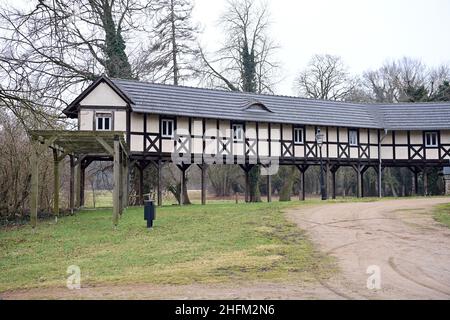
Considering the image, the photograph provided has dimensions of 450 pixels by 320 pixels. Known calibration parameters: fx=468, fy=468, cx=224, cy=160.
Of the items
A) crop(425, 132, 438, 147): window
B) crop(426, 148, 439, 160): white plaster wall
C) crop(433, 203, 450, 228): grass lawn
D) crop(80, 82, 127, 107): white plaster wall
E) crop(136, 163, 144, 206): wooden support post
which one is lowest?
crop(433, 203, 450, 228): grass lawn

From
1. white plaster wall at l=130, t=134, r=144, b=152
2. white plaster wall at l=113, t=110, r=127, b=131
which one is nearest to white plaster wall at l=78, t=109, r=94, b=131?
white plaster wall at l=113, t=110, r=127, b=131

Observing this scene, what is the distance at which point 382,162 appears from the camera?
29.3 m

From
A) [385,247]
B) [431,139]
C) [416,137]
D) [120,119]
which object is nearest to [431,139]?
[431,139]

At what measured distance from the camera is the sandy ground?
21.7 ft

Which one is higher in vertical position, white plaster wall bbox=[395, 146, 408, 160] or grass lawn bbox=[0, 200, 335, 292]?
white plaster wall bbox=[395, 146, 408, 160]

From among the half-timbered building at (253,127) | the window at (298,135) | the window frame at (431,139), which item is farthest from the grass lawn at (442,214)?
the window frame at (431,139)

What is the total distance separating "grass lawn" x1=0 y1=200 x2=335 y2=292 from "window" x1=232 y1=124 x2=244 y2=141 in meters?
9.23

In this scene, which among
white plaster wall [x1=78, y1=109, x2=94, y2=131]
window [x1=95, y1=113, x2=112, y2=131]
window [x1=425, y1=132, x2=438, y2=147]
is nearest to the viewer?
white plaster wall [x1=78, y1=109, x2=94, y2=131]

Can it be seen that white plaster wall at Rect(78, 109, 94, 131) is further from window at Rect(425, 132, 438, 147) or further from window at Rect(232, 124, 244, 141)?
window at Rect(425, 132, 438, 147)

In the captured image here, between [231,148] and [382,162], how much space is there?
10526 millimetres

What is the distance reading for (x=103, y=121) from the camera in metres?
22.0

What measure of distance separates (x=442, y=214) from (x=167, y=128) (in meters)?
13.3

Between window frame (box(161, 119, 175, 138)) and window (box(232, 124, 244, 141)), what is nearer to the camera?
window frame (box(161, 119, 175, 138))

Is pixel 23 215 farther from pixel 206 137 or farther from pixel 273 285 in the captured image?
pixel 273 285
